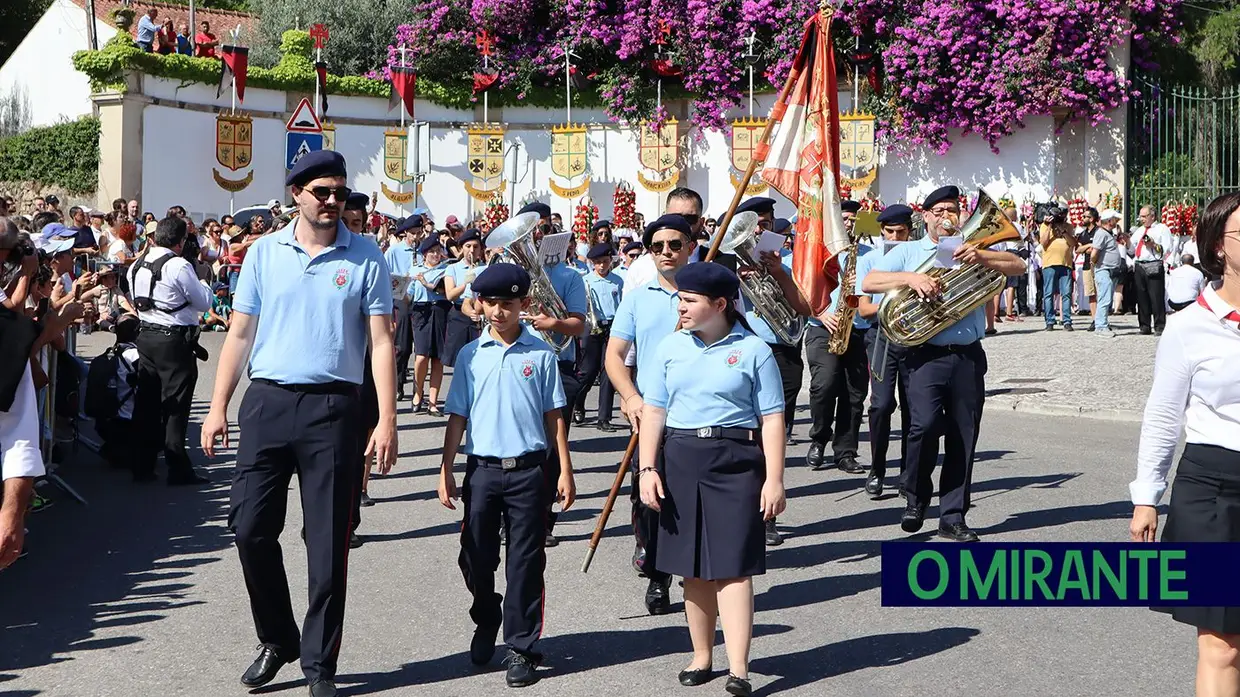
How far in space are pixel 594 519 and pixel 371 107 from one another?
26.5 meters

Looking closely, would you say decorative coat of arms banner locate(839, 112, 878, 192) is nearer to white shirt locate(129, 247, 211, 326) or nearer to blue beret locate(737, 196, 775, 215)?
white shirt locate(129, 247, 211, 326)

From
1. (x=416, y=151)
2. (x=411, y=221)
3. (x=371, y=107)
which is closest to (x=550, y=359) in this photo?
(x=411, y=221)

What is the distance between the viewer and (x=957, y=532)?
8.42 meters

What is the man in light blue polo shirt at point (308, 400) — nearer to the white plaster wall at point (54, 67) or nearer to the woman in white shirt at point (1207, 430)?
the woman in white shirt at point (1207, 430)

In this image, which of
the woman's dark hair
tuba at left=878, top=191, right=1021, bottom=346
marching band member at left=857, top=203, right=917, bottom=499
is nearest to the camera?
the woman's dark hair

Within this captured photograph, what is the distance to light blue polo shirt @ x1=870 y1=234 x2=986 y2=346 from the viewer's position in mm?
8633

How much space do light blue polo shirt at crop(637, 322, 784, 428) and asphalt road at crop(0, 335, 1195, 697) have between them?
3.44 feet

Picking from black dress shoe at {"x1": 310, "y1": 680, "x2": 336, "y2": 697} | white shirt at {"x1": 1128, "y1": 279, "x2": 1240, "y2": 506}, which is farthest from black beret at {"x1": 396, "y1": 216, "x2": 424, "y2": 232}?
white shirt at {"x1": 1128, "y1": 279, "x2": 1240, "y2": 506}

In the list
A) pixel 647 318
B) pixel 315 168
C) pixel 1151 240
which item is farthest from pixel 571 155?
pixel 315 168

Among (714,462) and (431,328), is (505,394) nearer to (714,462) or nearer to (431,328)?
(714,462)

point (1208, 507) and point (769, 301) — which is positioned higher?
point (769, 301)

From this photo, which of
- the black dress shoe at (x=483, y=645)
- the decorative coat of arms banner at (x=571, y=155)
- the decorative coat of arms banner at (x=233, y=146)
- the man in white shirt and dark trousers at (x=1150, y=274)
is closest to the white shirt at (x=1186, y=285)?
the man in white shirt and dark trousers at (x=1150, y=274)

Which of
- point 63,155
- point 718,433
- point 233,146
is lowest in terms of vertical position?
point 718,433

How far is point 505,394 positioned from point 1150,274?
17671 millimetres
